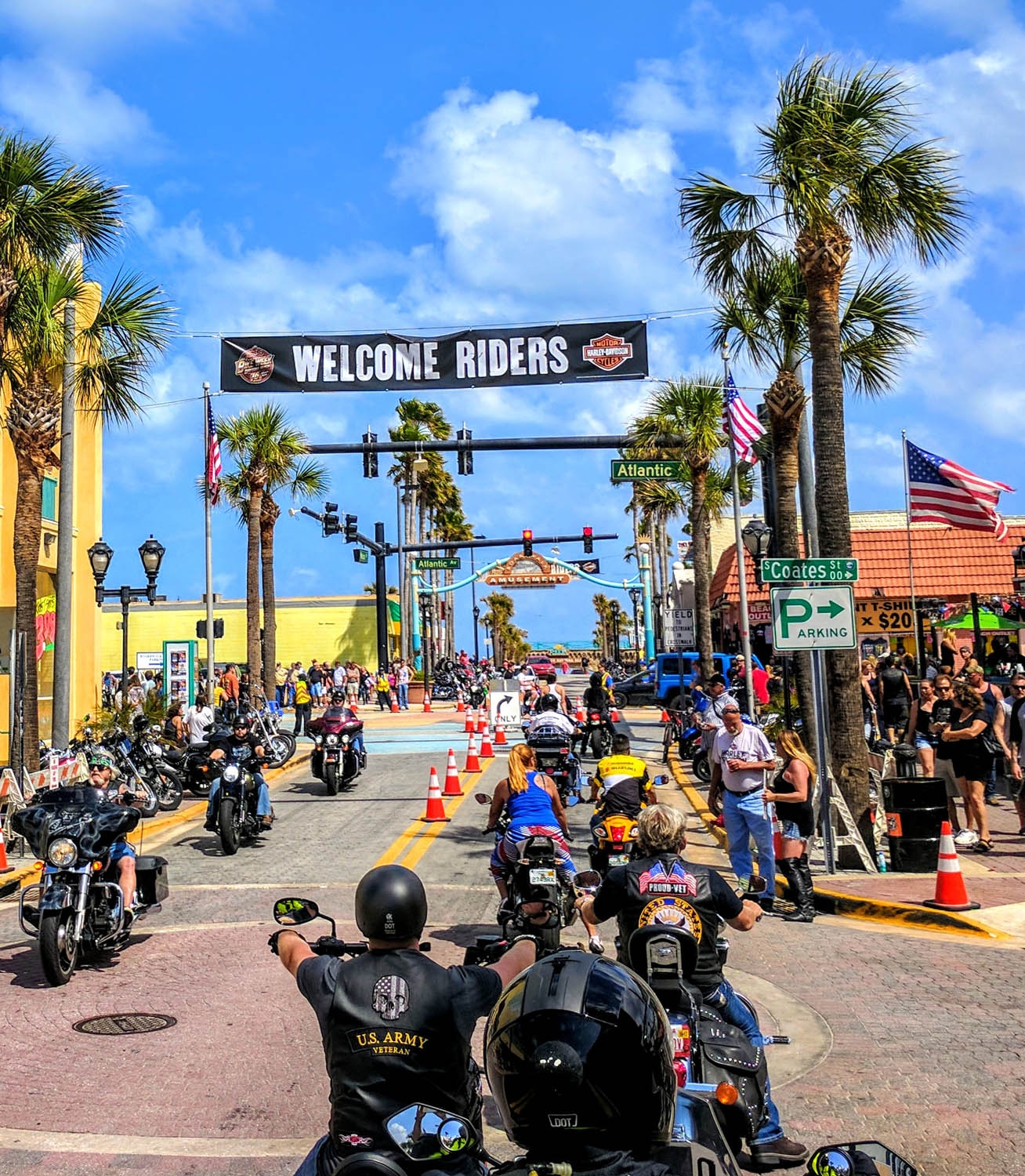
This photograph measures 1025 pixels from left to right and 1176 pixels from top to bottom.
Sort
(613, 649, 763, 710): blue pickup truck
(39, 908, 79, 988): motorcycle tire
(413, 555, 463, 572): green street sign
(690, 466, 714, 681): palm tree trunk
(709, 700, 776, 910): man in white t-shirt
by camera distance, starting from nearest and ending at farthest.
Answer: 1. (39, 908, 79, 988): motorcycle tire
2. (709, 700, 776, 910): man in white t-shirt
3. (690, 466, 714, 681): palm tree trunk
4. (613, 649, 763, 710): blue pickup truck
5. (413, 555, 463, 572): green street sign

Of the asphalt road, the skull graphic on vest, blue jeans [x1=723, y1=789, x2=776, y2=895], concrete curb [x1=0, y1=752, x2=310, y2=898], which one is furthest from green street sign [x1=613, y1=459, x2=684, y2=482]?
the skull graphic on vest

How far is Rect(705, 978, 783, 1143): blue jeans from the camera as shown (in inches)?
206

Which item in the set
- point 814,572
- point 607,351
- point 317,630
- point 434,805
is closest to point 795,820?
point 814,572

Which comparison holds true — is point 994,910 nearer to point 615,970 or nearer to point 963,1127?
point 963,1127

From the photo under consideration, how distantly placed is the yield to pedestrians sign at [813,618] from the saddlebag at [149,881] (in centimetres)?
638

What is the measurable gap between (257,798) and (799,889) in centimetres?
755

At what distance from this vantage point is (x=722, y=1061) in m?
4.71

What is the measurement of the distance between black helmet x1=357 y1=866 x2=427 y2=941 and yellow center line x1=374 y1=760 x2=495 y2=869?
920cm

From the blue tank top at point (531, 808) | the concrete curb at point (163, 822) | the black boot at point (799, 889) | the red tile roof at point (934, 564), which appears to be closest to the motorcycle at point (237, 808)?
the concrete curb at point (163, 822)

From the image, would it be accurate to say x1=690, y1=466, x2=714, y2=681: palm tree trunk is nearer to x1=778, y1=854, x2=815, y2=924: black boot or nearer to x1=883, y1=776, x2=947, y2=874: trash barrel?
x1=883, y1=776, x2=947, y2=874: trash barrel

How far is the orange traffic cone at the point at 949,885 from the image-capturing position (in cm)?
1094

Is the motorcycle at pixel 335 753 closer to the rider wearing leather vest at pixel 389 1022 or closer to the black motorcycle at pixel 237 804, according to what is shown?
the black motorcycle at pixel 237 804

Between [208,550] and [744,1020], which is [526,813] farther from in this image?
[208,550]

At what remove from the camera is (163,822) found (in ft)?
59.7
